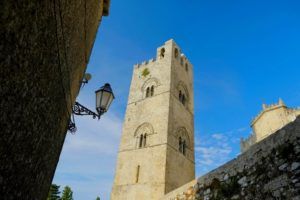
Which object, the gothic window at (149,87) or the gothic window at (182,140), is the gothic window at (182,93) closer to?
→ the gothic window at (149,87)

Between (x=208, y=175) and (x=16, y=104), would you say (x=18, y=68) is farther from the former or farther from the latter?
(x=208, y=175)

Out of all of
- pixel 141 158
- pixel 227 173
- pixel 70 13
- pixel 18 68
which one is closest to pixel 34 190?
pixel 18 68

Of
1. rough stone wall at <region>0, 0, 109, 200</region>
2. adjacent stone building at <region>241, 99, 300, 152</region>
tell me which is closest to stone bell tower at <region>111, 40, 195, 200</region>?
adjacent stone building at <region>241, 99, 300, 152</region>

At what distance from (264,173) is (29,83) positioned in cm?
470

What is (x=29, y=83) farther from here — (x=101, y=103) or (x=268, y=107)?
(x=268, y=107)

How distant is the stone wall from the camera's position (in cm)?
420

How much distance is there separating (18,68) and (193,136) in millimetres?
18256

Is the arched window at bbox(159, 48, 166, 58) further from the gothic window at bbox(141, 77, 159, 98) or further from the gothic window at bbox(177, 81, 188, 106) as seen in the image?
the gothic window at bbox(177, 81, 188, 106)

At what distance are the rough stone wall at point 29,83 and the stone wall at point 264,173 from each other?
13.1ft

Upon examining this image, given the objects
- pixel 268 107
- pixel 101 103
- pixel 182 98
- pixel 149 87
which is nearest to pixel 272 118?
pixel 268 107

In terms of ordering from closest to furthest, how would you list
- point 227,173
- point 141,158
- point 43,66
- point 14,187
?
point 14,187 → point 43,66 → point 227,173 → point 141,158

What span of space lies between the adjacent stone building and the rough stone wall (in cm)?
2366

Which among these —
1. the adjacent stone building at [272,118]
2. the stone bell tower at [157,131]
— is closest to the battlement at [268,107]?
the adjacent stone building at [272,118]

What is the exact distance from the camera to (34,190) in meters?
2.18
